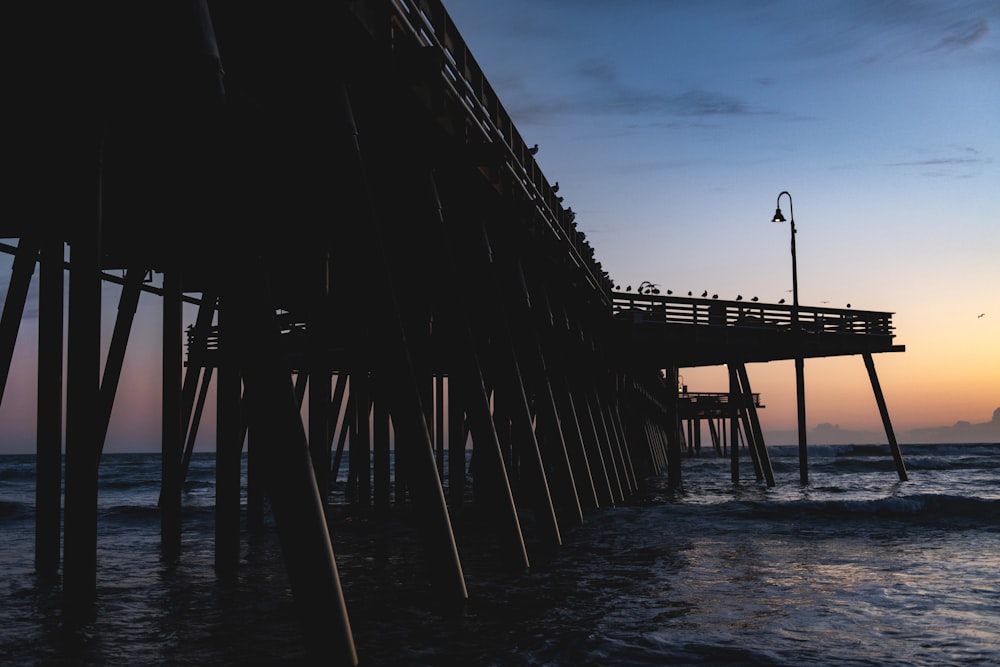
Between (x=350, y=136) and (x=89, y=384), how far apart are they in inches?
113

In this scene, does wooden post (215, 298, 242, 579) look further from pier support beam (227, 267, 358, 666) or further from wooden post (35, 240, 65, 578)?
pier support beam (227, 267, 358, 666)

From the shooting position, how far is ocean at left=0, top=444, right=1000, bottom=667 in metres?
6.46

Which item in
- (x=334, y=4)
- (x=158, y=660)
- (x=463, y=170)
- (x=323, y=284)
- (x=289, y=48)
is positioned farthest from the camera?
(x=323, y=284)

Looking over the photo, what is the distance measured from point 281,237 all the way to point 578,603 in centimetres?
736

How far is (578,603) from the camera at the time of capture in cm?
828

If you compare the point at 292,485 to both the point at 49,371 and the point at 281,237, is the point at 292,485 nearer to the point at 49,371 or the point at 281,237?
the point at 49,371

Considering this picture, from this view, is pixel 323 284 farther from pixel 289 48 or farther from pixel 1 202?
pixel 289 48

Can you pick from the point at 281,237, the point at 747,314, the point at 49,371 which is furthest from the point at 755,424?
the point at 49,371

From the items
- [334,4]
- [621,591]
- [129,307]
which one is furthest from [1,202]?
[621,591]

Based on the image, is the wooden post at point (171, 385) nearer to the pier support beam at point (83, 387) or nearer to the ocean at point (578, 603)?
the ocean at point (578, 603)

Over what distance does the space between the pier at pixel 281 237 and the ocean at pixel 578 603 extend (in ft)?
1.89

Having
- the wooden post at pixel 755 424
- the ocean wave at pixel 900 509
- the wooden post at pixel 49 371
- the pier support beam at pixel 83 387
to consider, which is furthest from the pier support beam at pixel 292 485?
the wooden post at pixel 755 424

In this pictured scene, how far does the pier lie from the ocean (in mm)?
577

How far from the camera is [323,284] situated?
1317 cm
